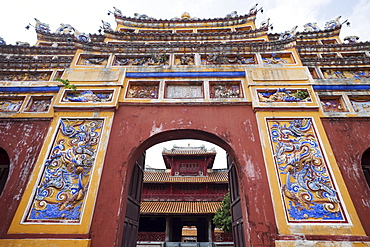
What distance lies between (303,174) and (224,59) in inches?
159

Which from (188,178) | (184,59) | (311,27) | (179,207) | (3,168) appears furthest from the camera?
(188,178)

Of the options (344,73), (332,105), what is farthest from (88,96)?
(344,73)

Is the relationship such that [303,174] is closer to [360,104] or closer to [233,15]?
[360,104]

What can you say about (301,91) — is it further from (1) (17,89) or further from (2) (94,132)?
(1) (17,89)

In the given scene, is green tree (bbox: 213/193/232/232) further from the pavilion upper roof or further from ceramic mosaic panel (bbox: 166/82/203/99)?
the pavilion upper roof

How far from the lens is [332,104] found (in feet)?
19.1

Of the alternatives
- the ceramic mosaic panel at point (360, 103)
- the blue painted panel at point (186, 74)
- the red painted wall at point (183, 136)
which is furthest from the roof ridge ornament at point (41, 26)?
the ceramic mosaic panel at point (360, 103)

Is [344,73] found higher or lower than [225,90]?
higher

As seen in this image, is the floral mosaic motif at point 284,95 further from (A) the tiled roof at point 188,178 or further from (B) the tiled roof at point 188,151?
(B) the tiled roof at point 188,151

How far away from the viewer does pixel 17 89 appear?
618cm

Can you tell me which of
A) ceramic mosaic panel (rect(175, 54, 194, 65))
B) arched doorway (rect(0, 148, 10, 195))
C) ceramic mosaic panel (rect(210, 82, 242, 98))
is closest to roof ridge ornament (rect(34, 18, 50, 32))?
arched doorway (rect(0, 148, 10, 195))

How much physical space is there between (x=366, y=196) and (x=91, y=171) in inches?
224

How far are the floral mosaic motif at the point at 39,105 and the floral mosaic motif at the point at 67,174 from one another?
100cm

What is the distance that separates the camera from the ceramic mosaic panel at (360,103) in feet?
18.3
